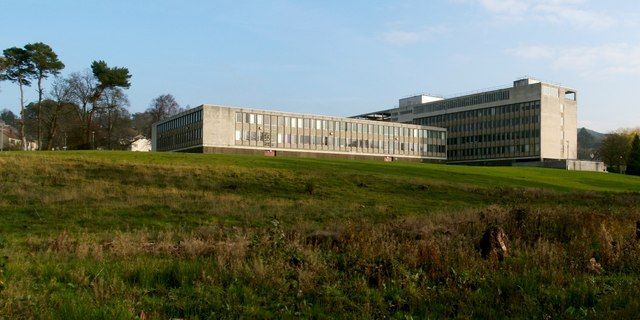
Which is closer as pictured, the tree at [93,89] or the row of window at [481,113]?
the tree at [93,89]

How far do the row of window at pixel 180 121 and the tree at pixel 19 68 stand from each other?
1240 inches

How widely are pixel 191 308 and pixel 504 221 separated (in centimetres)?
925

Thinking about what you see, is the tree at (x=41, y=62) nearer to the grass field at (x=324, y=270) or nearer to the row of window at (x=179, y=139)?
the row of window at (x=179, y=139)

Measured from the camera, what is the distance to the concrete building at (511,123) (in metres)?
123

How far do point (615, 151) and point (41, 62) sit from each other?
106793mm

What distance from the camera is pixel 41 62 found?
71.8 m

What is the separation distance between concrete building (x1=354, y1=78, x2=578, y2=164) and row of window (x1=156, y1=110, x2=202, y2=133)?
73001 mm

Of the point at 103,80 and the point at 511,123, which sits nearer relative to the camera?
the point at 103,80

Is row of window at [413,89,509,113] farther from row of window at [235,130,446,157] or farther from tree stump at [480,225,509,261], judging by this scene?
tree stump at [480,225,509,261]

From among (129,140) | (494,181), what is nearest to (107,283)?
(494,181)

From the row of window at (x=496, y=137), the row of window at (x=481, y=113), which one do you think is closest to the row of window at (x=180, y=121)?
the row of window at (x=481, y=113)

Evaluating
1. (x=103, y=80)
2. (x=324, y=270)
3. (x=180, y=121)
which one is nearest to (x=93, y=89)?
(x=103, y=80)

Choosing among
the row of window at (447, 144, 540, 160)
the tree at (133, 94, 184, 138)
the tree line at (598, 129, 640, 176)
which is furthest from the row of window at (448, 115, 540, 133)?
the tree at (133, 94, 184, 138)

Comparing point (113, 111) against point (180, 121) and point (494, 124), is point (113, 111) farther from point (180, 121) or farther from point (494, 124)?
point (494, 124)
